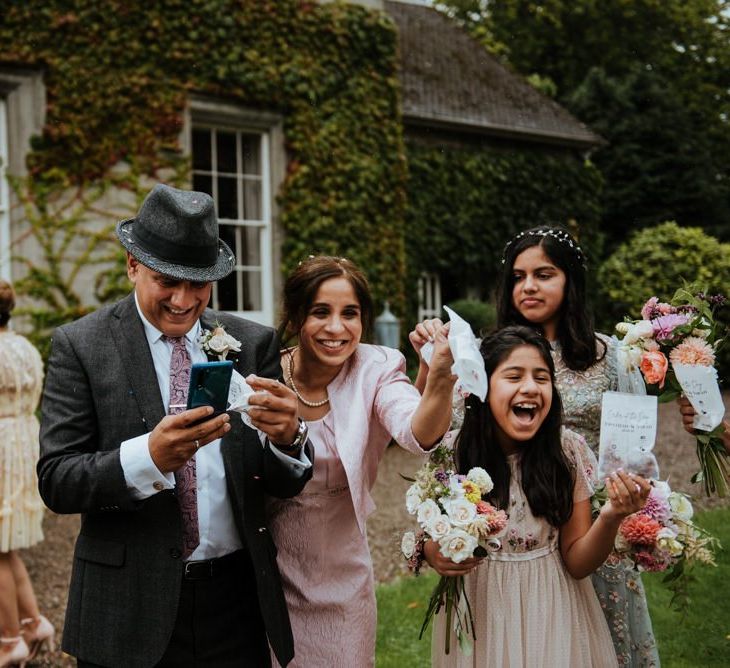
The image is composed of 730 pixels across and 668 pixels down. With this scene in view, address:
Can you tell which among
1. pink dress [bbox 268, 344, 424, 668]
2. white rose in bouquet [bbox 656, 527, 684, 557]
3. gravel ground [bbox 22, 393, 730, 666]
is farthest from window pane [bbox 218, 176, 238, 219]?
white rose in bouquet [bbox 656, 527, 684, 557]

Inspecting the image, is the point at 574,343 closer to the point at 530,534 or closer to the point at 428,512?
the point at 530,534

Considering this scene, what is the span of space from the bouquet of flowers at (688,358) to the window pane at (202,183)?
24.8ft

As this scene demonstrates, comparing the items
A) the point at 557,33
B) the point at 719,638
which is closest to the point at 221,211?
the point at 719,638

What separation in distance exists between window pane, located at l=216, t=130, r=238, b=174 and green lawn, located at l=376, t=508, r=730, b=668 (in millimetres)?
5971

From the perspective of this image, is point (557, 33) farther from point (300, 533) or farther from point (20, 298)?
point (300, 533)

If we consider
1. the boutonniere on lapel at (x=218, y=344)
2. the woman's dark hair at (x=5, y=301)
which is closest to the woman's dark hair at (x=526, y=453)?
the boutonniere on lapel at (x=218, y=344)

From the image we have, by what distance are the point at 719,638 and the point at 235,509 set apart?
10.6ft

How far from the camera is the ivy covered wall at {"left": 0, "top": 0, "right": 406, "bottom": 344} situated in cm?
848

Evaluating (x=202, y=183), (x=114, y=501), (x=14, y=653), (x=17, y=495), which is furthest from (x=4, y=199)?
(x=114, y=501)

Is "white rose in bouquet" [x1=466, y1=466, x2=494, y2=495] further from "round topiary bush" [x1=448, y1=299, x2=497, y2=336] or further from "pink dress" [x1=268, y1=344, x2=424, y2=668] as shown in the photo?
"round topiary bush" [x1=448, y1=299, x2=497, y2=336]

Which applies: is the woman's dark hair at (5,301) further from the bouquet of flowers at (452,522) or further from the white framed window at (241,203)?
Result: the white framed window at (241,203)

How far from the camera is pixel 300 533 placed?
8.77ft

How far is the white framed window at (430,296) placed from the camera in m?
13.5

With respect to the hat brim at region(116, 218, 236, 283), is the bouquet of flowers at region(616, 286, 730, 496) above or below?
below
